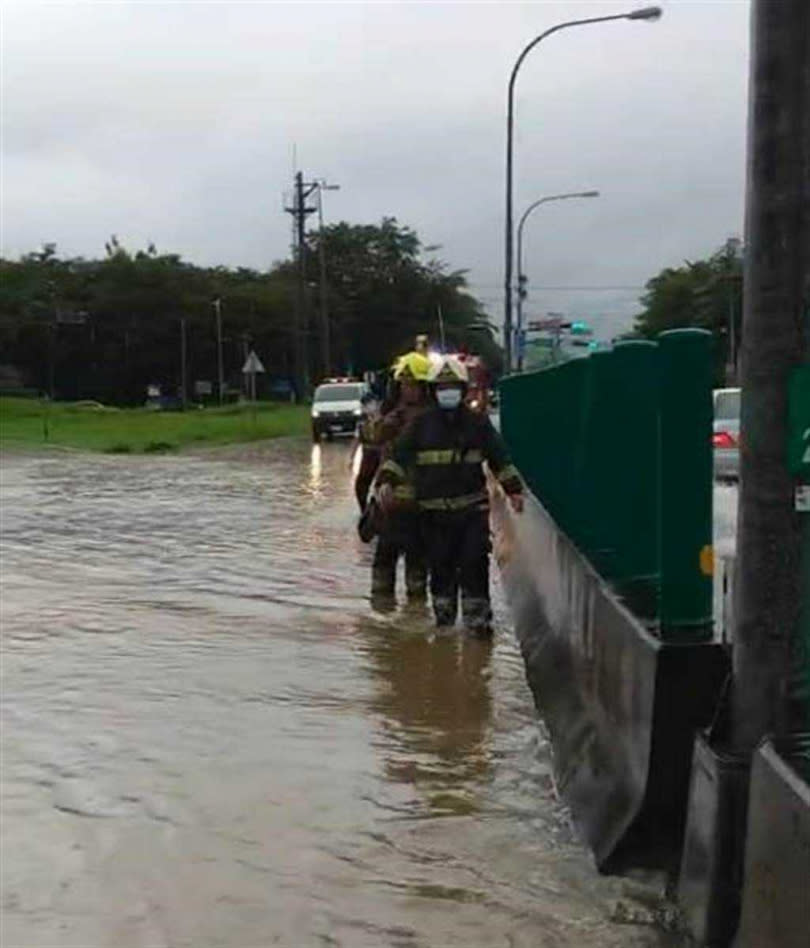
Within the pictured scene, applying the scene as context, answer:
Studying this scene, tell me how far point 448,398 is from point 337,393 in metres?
35.5

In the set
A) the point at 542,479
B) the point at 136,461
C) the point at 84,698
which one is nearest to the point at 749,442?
the point at 84,698

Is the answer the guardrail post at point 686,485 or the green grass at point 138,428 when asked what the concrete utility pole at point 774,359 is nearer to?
the guardrail post at point 686,485

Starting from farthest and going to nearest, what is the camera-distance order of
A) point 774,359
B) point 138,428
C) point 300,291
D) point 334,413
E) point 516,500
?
point 300,291 < point 138,428 < point 334,413 < point 516,500 < point 774,359

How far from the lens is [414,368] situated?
1028 centimetres

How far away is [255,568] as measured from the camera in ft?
47.0

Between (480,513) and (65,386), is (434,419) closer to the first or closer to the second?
(480,513)

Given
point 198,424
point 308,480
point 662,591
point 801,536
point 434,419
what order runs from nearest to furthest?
1. point 801,536
2. point 662,591
3. point 434,419
4. point 308,480
5. point 198,424

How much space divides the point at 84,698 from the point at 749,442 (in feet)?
16.5

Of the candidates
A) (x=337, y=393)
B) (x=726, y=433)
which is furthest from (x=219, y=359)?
(x=726, y=433)

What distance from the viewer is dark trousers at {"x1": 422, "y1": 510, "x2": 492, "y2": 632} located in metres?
9.94

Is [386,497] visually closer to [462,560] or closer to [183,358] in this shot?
[462,560]

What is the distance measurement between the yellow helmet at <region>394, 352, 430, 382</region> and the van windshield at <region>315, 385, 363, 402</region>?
110 ft

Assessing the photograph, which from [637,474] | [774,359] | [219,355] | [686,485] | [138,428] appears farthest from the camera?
[219,355]

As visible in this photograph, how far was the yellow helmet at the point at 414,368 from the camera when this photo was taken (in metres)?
10.2
